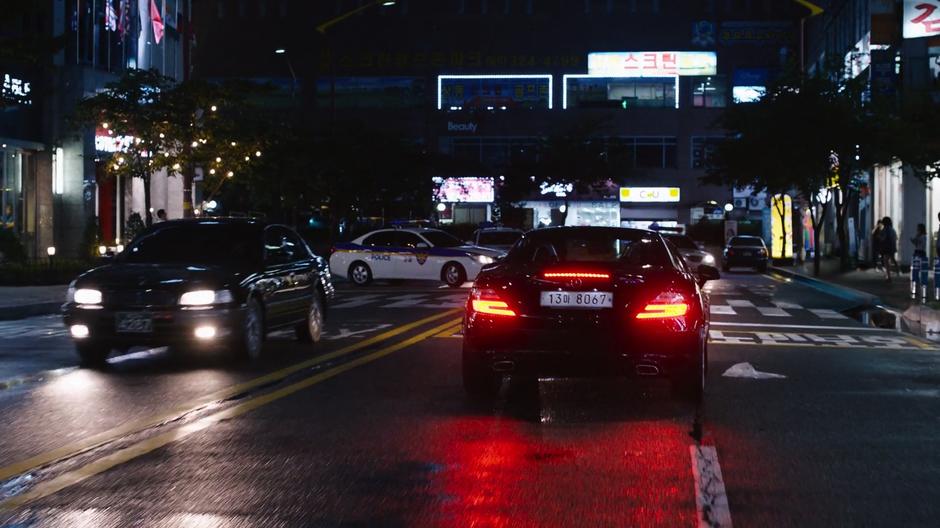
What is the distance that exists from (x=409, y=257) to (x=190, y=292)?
19.1 meters

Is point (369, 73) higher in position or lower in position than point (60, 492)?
higher

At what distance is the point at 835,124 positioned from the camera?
39.0m

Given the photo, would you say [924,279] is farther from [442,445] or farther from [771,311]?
[442,445]

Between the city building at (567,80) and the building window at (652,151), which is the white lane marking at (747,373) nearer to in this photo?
the city building at (567,80)

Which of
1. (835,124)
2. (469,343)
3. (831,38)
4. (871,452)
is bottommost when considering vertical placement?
(871,452)

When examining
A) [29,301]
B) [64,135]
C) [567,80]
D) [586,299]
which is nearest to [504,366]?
[586,299]

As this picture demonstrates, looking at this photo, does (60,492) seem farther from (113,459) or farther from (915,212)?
(915,212)

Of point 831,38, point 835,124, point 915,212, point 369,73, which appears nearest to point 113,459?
point 835,124

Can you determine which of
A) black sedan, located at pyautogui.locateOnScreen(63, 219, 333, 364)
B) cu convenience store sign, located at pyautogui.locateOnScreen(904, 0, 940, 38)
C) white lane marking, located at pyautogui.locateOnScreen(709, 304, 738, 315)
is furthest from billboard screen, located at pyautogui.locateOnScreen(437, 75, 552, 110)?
black sedan, located at pyautogui.locateOnScreen(63, 219, 333, 364)

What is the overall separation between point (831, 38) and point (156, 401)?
53045mm

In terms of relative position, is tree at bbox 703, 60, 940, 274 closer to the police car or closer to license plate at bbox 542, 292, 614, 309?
the police car

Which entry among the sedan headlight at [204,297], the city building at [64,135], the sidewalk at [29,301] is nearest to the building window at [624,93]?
the city building at [64,135]

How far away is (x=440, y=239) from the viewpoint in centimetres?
3116

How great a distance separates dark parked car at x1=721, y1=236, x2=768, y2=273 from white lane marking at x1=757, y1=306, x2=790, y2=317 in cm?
2238
